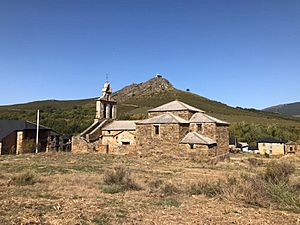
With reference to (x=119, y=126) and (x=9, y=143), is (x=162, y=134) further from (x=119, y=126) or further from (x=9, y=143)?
(x=9, y=143)

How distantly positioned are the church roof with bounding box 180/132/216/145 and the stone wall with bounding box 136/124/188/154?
0.64m

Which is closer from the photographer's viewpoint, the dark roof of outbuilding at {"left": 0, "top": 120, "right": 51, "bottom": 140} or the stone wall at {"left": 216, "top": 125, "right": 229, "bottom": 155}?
the stone wall at {"left": 216, "top": 125, "right": 229, "bottom": 155}

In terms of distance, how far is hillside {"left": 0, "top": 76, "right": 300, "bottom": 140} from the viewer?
2032 inches

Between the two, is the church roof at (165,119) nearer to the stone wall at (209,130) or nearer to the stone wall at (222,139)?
the stone wall at (209,130)

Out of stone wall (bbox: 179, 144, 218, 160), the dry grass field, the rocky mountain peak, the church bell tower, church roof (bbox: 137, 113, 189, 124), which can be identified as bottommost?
the dry grass field

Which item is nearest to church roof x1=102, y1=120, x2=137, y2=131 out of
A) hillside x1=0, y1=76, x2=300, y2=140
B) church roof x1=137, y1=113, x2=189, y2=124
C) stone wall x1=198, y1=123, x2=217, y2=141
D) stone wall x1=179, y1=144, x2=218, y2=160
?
church roof x1=137, y1=113, x2=189, y2=124

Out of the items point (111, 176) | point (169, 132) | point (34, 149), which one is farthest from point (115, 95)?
point (111, 176)

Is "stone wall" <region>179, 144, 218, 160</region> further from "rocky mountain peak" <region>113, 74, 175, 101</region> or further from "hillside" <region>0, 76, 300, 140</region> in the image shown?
"rocky mountain peak" <region>113, 74, 175, 101</region>

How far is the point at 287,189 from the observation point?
7.54 m

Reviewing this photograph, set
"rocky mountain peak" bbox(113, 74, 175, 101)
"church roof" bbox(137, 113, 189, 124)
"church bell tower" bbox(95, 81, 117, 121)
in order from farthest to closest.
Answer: "rocky mountain peak" bbox(113, 74, 175, 101), "church bell tower" bbox(95, 81, 117, 121), "church roof" bbox(137, 113, 189, 124)

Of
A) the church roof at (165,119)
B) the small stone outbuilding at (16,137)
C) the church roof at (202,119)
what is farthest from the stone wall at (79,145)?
the church roof at (202,119)

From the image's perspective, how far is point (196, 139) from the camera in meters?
23.6

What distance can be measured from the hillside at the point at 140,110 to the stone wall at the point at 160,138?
22644mm

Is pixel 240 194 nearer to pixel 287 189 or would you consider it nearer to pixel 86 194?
pixel 287 189
